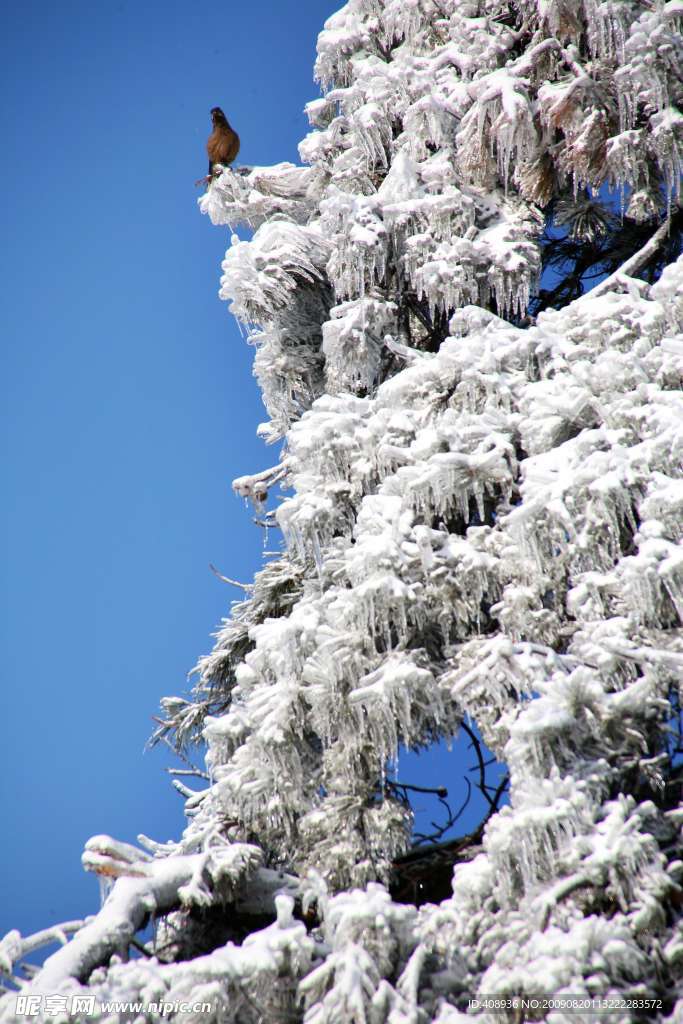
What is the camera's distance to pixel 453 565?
4852 mm

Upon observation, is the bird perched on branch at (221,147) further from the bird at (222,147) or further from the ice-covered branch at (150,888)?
the ice-covered branch at (150,888)

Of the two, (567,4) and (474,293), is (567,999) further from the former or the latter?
(567,4)

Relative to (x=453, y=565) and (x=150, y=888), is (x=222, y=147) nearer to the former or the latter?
(x=453, y=565)

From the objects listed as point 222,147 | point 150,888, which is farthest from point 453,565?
point 222,147

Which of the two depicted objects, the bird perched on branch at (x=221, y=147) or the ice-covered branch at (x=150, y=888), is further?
the bird perched on branch at (x=221, y=147)

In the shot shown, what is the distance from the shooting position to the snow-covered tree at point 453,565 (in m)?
3.78

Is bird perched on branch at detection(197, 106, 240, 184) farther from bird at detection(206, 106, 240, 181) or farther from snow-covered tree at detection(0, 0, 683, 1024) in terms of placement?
snow-covered tree at detection(0, 0, 683, 1024)

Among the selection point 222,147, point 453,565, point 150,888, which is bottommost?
point 150,888

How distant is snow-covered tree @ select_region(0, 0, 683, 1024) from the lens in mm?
3775

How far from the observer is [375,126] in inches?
284

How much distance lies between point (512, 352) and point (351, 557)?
68.7 inches

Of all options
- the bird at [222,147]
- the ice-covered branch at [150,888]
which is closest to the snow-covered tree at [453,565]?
the ice-covered branch at [150,888]

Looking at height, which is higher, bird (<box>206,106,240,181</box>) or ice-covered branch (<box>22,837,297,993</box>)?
bird (<box>206,106,240,181</box>)

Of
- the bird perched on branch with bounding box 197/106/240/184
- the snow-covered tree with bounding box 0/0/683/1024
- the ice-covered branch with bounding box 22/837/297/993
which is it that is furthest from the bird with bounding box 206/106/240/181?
the ice-covered branch with bounding box 22/837/297/993
